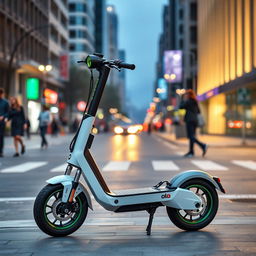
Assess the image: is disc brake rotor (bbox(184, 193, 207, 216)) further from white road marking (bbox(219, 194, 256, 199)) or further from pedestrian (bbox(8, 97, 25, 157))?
pedestrian (bbox(8, 97, 25, 157))

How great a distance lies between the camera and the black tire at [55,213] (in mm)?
5246

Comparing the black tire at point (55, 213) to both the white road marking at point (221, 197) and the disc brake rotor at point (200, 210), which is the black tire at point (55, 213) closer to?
the disc brake rotor at point (200, 210)

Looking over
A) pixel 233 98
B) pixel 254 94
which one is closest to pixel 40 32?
pixel 233 98

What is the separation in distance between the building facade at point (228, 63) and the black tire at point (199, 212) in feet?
71.4

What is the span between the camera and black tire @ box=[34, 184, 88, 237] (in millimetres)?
5246

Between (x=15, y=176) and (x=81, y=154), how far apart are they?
21.6 feet

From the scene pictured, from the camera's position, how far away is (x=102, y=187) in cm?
542

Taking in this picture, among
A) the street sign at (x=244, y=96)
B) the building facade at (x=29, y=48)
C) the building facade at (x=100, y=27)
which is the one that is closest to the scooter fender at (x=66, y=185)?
the street sign at (x=244, y=96)

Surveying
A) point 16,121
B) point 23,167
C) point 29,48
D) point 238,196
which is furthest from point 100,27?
point 238,196

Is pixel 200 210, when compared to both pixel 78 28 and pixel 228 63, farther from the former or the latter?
pixel 78 28

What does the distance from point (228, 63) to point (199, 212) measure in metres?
40.4

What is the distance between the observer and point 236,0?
136 ft

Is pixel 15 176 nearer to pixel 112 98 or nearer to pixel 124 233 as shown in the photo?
pixel 124 233

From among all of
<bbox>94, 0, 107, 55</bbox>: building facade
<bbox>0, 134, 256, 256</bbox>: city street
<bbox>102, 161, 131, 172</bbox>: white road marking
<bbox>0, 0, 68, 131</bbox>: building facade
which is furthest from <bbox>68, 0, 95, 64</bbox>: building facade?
<bbox>0, 134, 256, 256</bbox>: city street
